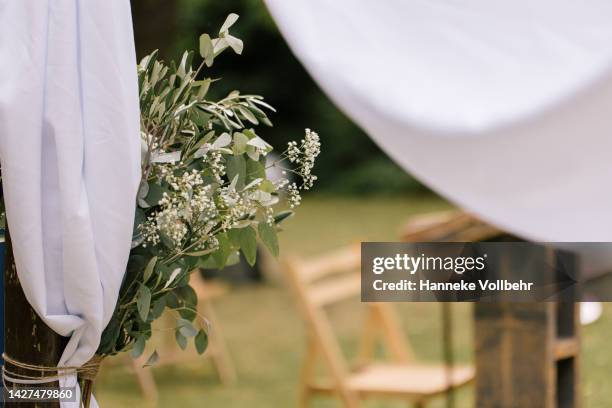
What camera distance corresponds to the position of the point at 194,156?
5.09 ft

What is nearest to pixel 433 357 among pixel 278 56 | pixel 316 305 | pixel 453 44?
pixel 316 305

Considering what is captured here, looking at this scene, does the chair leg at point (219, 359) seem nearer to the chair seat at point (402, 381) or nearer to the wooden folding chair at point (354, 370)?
the wooden folding chair at point (354, 370)

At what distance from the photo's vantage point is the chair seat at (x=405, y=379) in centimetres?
339

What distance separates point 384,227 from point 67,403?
8424 mm

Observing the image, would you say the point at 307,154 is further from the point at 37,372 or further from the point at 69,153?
the point at 37,372

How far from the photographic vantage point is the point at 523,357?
2586mm

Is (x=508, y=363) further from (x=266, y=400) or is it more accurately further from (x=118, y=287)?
(x=266, y=400)

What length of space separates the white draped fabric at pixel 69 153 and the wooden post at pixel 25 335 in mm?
38

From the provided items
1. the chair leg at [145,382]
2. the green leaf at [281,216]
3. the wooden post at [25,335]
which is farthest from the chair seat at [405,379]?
the wooden post at [25,335]

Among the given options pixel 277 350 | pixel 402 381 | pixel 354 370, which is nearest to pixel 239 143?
pixel 402 381

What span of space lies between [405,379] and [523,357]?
102cm

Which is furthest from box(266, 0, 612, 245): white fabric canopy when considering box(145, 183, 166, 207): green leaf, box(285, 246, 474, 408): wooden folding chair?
box(285, 246, 474, 408): wooden folding chair

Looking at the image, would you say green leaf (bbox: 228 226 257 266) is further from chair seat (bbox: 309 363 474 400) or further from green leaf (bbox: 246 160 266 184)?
chair seat (bbox: 309 363 474 400)

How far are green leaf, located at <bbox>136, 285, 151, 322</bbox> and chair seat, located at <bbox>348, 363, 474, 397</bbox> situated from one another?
1947 millimetres
